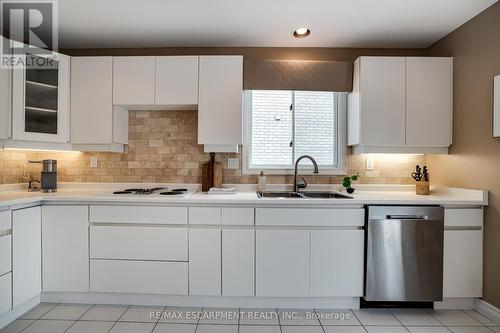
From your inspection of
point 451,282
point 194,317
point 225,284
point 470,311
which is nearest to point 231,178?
point 225,284

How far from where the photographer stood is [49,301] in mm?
2256

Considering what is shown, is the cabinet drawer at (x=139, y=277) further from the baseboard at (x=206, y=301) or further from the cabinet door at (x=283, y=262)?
the cabinet door at (x=283, y=262)

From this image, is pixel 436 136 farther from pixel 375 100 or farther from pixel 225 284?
pixel 225 284

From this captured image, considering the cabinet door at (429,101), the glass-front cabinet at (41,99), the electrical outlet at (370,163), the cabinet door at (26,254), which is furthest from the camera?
the electrical outlet at (370,163)

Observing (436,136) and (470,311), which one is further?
(436,136)

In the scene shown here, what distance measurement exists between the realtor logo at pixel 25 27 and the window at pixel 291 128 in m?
1.81

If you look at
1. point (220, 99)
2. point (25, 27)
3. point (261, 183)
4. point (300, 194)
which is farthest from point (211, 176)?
point (25, 27)

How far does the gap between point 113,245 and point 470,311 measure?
2839 mm

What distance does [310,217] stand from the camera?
2148 mm

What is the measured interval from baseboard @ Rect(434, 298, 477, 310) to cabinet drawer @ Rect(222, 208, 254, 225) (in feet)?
5.36

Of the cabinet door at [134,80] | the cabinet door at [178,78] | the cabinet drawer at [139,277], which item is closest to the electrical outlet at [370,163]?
the cabinet door at [178,78]

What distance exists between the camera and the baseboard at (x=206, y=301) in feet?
7.25

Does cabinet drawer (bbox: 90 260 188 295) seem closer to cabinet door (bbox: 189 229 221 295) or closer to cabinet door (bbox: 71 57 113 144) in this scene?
cabinet door (bbox: 189 229 221 295)

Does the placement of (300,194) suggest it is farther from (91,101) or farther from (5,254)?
(5,254)
